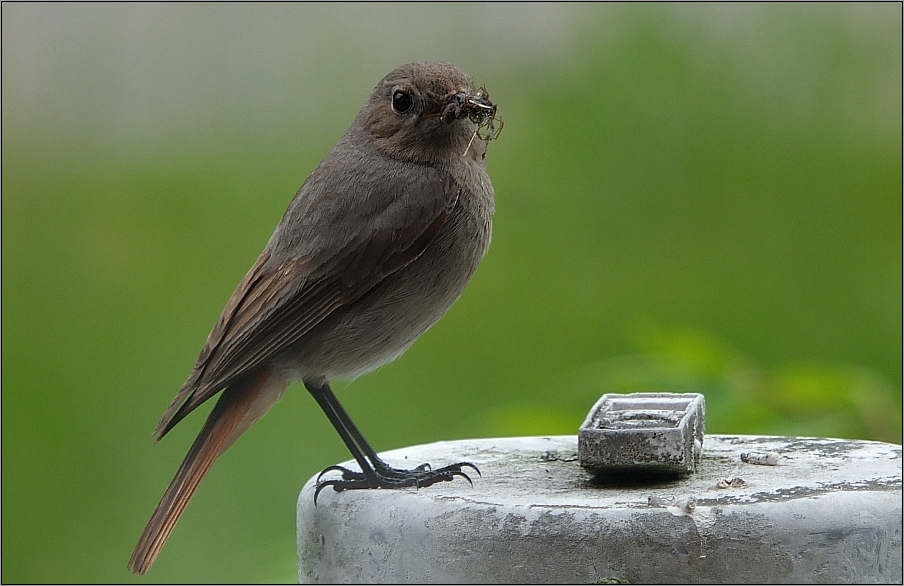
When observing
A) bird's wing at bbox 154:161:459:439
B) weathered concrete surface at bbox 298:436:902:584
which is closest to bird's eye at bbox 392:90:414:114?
bird's wing at bbox 154:161:459:439

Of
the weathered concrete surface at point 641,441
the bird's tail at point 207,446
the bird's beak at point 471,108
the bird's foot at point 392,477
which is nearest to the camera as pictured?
the weathered concrete surface at point 641,441

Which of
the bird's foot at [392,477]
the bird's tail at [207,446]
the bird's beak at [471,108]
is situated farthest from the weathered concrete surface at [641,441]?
the bird's tail at [207,446]

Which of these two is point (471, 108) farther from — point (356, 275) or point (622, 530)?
point (622, 530)

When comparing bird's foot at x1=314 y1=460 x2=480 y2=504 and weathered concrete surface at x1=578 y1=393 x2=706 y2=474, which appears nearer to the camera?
weathered concrete surface at x1=578 y1=393 x2=706 y2=474

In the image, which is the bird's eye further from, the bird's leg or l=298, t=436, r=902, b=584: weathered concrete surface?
l=298, t=436, r=902, b=584: weathered concrete surface

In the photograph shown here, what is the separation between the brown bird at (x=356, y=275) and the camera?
4031mm

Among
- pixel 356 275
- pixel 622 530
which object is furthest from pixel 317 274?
pixel 622 530

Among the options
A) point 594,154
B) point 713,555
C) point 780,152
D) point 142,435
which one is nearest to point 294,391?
point 142,435

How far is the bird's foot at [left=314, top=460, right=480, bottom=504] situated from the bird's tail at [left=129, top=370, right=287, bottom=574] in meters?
0.54

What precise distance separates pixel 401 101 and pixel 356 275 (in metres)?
0.63

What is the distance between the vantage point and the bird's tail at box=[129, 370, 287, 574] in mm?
3828

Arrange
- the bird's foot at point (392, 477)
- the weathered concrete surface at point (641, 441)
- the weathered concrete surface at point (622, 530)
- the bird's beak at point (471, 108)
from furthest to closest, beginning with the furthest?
the bird's beak at point (471, 108), the bird's foot at point (392, 477), the weathered concrete surface at point (641, 441), the weathered concrete surface at point (622, 530)

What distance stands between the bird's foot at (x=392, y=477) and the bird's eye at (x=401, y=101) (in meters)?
1.26

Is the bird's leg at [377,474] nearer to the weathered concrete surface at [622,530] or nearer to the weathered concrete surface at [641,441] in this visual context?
the weathered concrete surface at [622,530]
